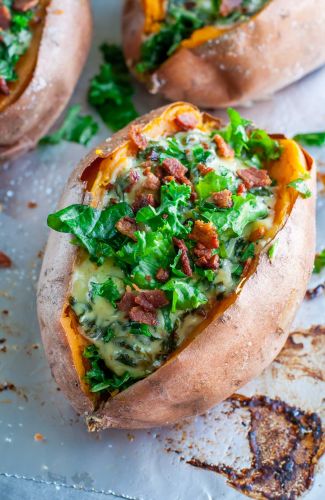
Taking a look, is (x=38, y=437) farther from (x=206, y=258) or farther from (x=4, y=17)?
(x=4, y=17)

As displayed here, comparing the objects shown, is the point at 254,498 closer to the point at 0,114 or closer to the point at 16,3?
the point at 0,114

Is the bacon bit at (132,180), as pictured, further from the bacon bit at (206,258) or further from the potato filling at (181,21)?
the potato filling at (181,21)

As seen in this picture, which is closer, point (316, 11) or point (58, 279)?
point (58, 279)

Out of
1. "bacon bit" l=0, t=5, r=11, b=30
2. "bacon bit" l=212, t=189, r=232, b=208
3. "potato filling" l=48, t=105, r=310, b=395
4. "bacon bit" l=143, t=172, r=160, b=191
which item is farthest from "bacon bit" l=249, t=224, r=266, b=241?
"bacon bit" l=0, t=5, r=11, b=30

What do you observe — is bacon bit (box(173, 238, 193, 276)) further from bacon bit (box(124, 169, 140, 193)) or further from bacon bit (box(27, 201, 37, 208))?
bacon bit (box(27, 201, 37, 208))

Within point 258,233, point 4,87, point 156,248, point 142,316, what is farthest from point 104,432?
point 4,87

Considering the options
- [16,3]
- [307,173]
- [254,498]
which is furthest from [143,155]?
[254,498]
